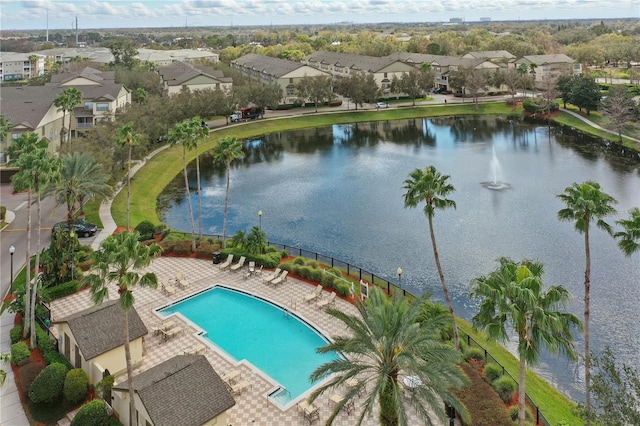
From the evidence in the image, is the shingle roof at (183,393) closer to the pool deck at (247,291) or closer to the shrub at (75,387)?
the pool deck at (247,291)

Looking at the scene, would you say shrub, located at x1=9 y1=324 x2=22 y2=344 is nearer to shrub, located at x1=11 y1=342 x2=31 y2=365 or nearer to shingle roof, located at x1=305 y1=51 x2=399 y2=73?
shrub, located at x1=11 y1=342 x2=31 y2=365

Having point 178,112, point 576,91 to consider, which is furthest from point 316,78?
point 576,91

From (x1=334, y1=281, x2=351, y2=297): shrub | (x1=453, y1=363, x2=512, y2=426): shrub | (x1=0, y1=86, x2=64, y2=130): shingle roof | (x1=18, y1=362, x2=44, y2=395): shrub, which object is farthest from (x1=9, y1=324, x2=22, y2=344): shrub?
(x1=0, y1=86, x2=64, y2=130): shingle roof

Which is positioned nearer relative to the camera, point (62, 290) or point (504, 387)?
point (504, 387)

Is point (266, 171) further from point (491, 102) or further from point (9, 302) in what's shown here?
point (491, 102)

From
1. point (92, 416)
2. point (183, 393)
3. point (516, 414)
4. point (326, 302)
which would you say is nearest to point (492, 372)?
point (516, 414)

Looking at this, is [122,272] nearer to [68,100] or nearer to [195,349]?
[195,349]
